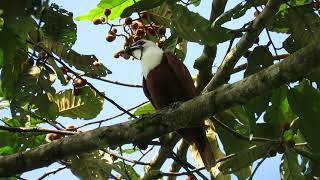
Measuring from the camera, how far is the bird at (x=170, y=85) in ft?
11.7

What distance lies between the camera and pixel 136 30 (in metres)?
3.73

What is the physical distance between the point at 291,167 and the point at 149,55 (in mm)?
1597

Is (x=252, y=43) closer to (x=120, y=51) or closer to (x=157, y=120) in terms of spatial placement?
(x=157, y=120)

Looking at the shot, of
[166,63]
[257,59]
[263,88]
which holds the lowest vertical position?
[263,88]

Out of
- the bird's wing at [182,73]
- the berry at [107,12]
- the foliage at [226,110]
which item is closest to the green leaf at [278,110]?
the foliage at [226,110]

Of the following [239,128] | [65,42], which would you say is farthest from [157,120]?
[239,128]

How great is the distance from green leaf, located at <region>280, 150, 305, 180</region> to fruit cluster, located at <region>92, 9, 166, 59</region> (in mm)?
1313

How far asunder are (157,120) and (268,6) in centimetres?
86

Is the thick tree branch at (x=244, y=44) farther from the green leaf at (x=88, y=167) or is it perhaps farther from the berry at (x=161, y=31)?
the green leaf at (x=88, y=167)

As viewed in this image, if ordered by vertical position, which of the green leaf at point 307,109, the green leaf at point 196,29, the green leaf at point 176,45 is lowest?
the green leaf at point 307,109

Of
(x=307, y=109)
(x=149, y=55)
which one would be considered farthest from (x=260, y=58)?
(x=149, y=55)

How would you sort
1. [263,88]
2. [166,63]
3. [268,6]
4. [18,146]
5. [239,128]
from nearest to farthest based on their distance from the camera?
[263,88] → [268,6] → [18,146] → [239,128] → [166,63]

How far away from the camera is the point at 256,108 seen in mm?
2920

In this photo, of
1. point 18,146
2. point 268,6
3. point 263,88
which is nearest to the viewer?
point 263,88
